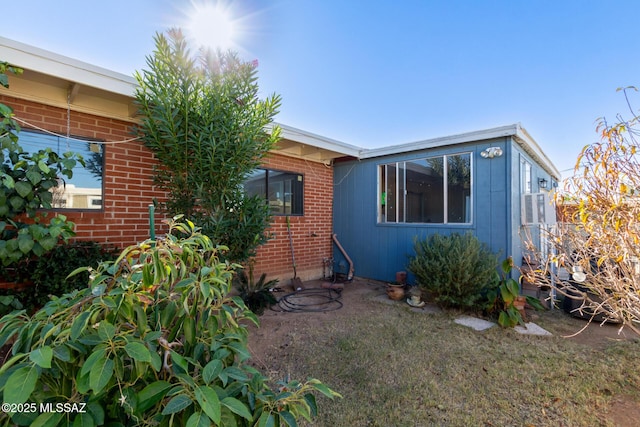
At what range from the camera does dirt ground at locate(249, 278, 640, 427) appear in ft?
7.11

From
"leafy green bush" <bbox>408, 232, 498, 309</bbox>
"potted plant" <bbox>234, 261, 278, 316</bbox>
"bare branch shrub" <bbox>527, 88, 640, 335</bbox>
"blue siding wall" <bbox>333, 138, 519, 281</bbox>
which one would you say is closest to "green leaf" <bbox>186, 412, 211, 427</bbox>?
"bare branch shrub" <bbox>527, 88, 640, 335</bbox>

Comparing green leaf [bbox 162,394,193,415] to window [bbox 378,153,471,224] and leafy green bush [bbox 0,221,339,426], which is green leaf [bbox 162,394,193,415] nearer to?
leafy green bush [bbox 0,221,339,426]

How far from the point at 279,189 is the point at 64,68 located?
3497mm

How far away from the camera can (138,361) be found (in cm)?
89

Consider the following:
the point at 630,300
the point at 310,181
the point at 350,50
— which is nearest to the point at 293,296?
the point at 310,181

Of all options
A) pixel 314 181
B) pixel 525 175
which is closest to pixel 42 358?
pixel 314 181

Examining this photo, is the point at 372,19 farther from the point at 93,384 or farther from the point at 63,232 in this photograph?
the point at 93,384

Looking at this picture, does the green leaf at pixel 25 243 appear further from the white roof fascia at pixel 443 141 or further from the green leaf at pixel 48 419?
the white roof fascia at pixel 443 141

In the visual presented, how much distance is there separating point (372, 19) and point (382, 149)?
7.70 ft

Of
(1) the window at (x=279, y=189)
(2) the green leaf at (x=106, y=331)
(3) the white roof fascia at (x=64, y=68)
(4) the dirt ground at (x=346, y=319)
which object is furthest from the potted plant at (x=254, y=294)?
(2) the green leaf at (x=106, y=331)

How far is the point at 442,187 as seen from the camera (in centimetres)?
519

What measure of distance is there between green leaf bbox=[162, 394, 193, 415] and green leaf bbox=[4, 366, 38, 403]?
0.33 metres

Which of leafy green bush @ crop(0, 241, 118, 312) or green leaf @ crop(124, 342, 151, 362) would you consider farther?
leafy green bush @ crop(0, 241, 118, 312)

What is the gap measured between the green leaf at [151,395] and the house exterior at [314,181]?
336cm
